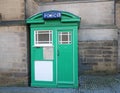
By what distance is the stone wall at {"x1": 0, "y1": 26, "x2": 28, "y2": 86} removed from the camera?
23.1ft

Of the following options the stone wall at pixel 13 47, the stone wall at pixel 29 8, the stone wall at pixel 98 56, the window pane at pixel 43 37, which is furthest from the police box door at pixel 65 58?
the stone wall at pixel 98 56

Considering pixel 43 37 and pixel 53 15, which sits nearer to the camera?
pixel 53 15

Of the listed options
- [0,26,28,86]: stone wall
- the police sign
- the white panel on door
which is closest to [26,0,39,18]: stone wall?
[0,26,28,86]: stone wall

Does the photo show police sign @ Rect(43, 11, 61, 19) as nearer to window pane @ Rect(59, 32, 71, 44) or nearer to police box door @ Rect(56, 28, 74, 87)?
police box door @ Rect(56, 28, 74, 87)

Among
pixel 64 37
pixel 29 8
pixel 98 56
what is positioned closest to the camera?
pixel 64 37

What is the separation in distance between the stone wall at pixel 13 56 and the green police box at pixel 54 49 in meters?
0.30

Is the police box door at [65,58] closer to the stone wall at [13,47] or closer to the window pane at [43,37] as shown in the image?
the window pane at [43,37]

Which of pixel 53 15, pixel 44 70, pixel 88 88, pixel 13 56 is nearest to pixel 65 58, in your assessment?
pixel 44 70

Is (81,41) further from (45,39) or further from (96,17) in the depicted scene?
(45,39)

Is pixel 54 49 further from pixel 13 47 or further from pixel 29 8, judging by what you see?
pixel 29 8

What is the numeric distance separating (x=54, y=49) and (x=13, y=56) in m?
1.52

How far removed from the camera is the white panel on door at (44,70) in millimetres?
6914

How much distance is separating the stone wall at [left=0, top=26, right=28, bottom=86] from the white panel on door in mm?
393

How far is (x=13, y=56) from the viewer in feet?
23.3
